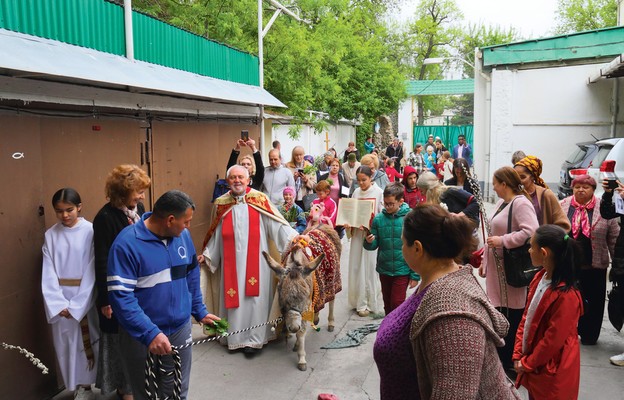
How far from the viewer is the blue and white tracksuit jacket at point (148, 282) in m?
3.68

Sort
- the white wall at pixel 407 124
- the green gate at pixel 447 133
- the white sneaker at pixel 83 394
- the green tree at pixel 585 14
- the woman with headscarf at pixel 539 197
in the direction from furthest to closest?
the green tree at pixel 585 14
the white wall at pixel 407 124
the green gate at pixel 447 133
the woman with headscarf at pixel 539 197
the white sneaker at pixel 83 394

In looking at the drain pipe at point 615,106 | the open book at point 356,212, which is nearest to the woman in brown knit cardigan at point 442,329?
the open book at point 356,212

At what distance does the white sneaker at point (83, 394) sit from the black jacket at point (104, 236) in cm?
86

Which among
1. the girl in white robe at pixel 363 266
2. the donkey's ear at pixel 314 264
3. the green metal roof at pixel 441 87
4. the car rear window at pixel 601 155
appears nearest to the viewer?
the donkey's ear at pixel 314 264

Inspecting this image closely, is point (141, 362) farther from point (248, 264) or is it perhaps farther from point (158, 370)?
point (248, 264)

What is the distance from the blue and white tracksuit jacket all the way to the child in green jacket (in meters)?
2.89

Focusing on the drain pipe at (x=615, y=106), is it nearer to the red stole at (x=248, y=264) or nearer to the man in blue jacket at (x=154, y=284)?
the red stole at (x=248, y=264)

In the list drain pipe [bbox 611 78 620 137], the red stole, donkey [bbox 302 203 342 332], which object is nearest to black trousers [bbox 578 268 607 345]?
donkey [bbox 302 203 342 332]

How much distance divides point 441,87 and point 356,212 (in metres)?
33.0

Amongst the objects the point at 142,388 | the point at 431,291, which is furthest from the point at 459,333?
the point at 142,388

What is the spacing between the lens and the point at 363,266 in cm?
793

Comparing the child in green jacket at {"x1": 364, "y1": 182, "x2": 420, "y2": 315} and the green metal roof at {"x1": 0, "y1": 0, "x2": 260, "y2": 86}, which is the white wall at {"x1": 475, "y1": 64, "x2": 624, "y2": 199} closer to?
the green metal roof at {"x1": 0, "y1": 0, "x2": 260, "y2": 86}

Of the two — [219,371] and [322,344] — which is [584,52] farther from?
[219,371]

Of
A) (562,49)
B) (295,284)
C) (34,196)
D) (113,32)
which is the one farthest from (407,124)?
(34,196)
